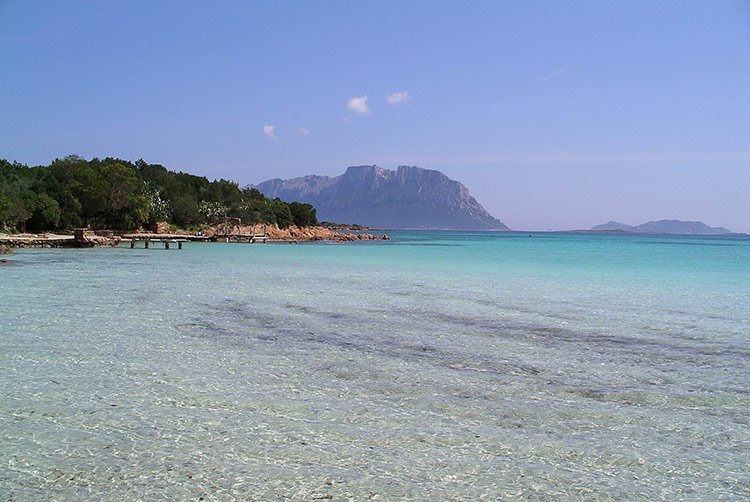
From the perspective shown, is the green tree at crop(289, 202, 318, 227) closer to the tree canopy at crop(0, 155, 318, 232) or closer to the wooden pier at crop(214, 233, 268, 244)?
the tree canopy at crop(0, 155, 318, 232)

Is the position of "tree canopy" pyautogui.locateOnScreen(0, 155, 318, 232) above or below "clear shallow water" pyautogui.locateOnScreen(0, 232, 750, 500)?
above

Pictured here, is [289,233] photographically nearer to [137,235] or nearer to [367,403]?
[137,235]

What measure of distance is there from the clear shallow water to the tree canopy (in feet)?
152

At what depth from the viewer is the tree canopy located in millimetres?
58938

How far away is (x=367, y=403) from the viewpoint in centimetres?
730

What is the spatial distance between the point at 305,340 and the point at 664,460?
269 inches

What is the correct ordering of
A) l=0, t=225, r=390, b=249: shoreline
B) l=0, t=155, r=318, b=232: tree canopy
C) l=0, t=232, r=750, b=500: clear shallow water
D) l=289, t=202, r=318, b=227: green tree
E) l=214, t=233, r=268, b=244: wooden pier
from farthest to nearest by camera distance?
1. l=289, t=202, r=318, b=227: green tree
2. l=214, t=233, r=268, b=244: wooden pier
3. l=0, t=155, r=318, b=232: tree canopy
4. l=0, t=225, r=390, b=249: shoreline
5. l=0, t=232, r=750, b=500: clear shallow water

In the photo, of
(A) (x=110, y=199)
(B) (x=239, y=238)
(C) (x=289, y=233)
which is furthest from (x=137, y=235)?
(C) (x=289, y=233)

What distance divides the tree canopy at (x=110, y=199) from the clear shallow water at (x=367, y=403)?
152ft

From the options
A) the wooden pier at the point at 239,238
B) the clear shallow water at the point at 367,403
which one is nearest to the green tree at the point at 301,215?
the wooden pier at the point at 239,238

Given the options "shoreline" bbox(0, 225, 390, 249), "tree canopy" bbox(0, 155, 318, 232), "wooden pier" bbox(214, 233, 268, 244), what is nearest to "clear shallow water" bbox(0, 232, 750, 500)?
"shoreline" bbox(0, 225, 390, 249)

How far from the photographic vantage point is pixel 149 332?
11.7 metres

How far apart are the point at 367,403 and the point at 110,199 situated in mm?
69567

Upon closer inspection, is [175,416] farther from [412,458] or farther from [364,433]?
[412,458]
